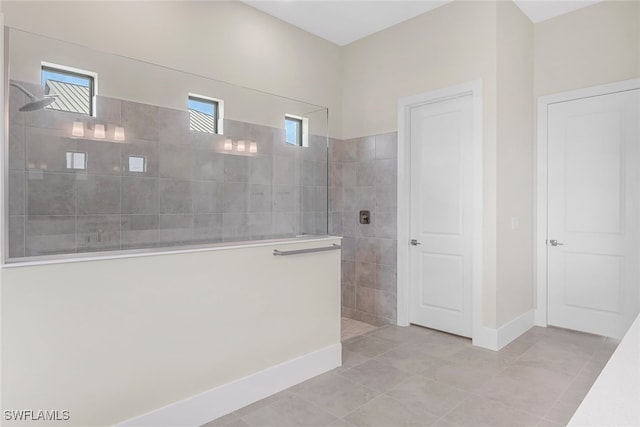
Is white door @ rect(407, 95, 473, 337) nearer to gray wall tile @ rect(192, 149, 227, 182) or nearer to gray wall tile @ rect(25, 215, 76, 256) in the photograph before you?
gray wall tile @ rect(192, 149, 227, 182)

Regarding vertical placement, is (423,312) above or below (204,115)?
below

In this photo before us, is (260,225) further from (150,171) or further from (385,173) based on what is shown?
(385,173)

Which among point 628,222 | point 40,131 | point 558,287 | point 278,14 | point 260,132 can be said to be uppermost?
point 278,14

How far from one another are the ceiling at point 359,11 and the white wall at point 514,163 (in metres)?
0.21

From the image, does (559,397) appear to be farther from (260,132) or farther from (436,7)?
(436,7)

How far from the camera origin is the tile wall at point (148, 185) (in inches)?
64.4

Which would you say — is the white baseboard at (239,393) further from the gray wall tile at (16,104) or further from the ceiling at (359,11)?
the ceiling at (359,11)

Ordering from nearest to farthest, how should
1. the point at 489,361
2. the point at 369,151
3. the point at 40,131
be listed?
1. the point at 40,131
2. the point at 489,361
3. the point at 369,151

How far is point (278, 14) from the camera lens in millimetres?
3682

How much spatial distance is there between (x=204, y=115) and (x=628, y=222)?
3.68 metres

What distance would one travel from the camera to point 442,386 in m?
2.53

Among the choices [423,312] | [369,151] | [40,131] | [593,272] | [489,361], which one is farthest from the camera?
[369,151]

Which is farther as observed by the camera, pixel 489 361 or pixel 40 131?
pixel 489 361

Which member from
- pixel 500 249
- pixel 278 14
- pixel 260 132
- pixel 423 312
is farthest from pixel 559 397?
pixel 278 14
